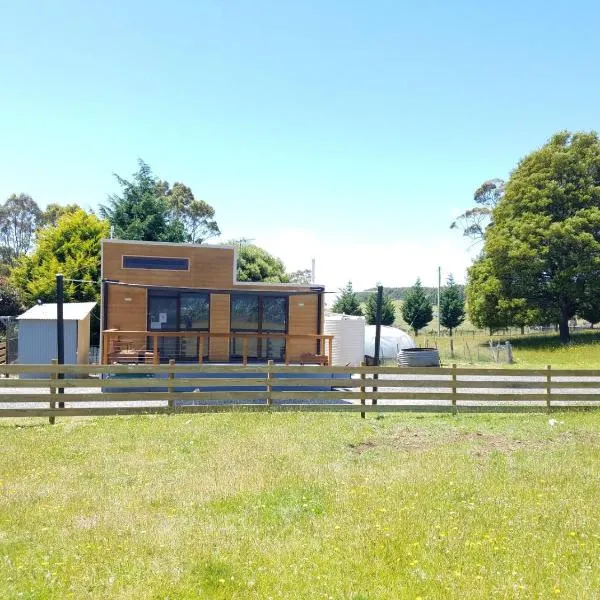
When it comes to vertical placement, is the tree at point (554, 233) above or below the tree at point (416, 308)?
above

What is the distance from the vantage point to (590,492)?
599cm

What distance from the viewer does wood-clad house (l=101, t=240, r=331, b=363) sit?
1702 centimetres

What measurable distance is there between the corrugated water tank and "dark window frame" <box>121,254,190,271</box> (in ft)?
21.4

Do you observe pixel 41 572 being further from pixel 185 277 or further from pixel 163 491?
pixel 185 277

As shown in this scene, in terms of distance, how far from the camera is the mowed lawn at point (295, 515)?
12.8 ft

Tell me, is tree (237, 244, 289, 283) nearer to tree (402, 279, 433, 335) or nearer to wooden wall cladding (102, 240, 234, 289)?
tree (402, 279, 433, 335)

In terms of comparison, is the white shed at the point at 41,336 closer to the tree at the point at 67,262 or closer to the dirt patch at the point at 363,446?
the tree at the point at 67,262

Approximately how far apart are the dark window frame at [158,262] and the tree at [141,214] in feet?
51.7

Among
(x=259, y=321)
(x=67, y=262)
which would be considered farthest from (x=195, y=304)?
(x=67, y=262)

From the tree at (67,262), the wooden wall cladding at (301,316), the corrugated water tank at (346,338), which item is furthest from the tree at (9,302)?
the wooden wall cladding at (301,316)

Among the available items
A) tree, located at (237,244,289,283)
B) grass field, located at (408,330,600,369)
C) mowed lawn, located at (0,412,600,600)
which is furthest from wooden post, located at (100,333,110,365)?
tree, located at (237,244,289,283)

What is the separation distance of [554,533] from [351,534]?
176 centimetres

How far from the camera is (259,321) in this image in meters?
18.0

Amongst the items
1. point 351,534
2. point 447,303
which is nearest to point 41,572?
point 351,534
